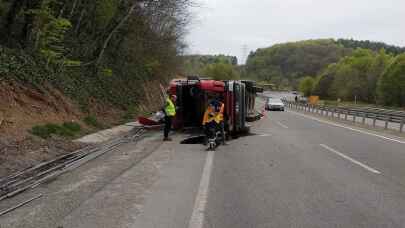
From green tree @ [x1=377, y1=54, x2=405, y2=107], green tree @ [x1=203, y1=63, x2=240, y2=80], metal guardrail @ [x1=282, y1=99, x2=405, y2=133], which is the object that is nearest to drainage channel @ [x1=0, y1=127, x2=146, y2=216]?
metal guardrail @ [x1=282, y1=99, x2=405, y2=133]

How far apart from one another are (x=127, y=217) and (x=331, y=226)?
2.63 m

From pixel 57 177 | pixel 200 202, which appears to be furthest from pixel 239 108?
pixel 200 202

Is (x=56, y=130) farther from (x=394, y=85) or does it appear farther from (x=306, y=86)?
(x=306, y=86)

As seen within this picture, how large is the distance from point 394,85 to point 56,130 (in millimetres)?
→ 79436

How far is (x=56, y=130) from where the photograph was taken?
14.1m

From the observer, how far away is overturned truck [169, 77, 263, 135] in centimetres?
1703

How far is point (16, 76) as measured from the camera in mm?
Result: 15039

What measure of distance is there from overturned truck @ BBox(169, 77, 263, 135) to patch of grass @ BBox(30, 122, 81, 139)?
177 inches

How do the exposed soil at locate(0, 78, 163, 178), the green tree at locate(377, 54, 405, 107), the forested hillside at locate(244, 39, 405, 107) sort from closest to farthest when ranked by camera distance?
the exposed soil at locate(0, 78, 163, 178) < the green tree at locate(377, 54, 405, 107) < the forested hillside at locate(244, 39, 405, 107)

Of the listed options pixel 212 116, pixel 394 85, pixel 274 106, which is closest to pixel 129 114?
pixel 212 116

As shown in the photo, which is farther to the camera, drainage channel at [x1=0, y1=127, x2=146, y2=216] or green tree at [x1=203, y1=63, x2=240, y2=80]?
green tree at [x1=203, y1=63, x2=240, y2=80]

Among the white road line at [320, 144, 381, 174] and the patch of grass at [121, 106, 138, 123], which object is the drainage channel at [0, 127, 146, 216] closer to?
the white road line at [320, 144, 381, 174]

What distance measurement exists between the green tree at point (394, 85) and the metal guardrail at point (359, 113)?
30343mm

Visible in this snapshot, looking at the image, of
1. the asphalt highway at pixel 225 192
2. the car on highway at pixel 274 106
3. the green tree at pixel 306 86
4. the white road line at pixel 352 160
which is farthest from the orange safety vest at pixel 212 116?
the green tree at pixel 306 86
